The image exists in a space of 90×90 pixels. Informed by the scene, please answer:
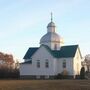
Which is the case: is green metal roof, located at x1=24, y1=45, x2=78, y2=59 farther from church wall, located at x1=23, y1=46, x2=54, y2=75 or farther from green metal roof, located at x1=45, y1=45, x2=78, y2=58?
church wall, located at x1=23, y1=46, x2=54, y2=75

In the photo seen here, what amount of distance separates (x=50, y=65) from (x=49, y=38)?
653cm

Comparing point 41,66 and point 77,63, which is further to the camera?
point 77,63

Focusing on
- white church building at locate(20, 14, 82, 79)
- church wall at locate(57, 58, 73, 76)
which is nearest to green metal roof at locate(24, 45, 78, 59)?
white church building at locate(20, 14, 82, 79)

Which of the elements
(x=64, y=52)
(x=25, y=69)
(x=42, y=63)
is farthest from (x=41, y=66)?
(x=64, y=52)

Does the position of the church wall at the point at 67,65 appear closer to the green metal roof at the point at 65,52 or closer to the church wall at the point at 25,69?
the green metal roof at the point at 65,52

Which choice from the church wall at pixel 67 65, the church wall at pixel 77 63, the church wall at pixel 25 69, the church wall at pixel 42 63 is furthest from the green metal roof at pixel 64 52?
the church wall at pixel 25 69

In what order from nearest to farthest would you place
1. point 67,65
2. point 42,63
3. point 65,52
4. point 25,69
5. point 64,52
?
point 67,65
point 42,63
point 65,52
point 64,52
point 25,69

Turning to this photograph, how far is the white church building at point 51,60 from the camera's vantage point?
66500mm

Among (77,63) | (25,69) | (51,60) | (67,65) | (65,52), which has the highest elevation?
(65,52)

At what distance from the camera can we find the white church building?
66.5 m

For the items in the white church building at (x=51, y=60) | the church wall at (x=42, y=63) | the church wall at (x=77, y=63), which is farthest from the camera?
the church wall at (x=77, y=63)

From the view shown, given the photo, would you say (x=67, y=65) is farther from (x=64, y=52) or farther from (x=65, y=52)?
(x=64, y=52)

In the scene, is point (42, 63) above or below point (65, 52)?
below

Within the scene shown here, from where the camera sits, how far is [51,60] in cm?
6700
